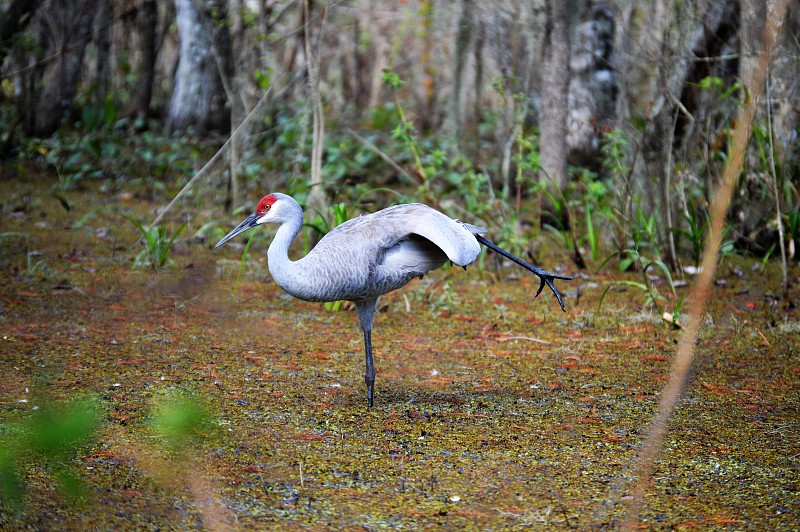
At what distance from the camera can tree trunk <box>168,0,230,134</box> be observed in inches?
413

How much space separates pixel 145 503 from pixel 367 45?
12.2 meters

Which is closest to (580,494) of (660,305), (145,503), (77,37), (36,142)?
(145,503)

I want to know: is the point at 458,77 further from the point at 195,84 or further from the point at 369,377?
the point at 369,377

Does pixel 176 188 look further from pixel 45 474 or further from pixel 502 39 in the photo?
pixel 45 474

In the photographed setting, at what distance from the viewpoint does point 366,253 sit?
4152 millimetres

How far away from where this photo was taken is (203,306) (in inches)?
238

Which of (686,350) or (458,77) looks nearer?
(686,350)

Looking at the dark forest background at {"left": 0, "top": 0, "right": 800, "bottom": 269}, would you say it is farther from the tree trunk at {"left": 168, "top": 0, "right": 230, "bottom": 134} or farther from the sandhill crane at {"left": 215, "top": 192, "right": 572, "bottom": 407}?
the sandhill crane at {"left": 215, "top": 192, "right": 572, "bottom": 407}

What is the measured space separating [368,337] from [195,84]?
7087 millimetres

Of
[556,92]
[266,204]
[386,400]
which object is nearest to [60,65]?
[556,92]

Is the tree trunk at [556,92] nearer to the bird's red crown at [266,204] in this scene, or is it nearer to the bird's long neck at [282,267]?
the bird's red crown at [266,204]

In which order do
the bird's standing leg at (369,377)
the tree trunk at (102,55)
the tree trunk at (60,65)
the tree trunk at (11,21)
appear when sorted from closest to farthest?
the bird's standing leg at (369,377)
the tree trunk at (11,21)
the tree trunk at (60,65)
the tree trunk at (102,55)

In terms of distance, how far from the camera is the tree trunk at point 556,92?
768 centimetres

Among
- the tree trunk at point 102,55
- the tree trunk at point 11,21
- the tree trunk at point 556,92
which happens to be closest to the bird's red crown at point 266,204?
the tree trunk at point 556,92
